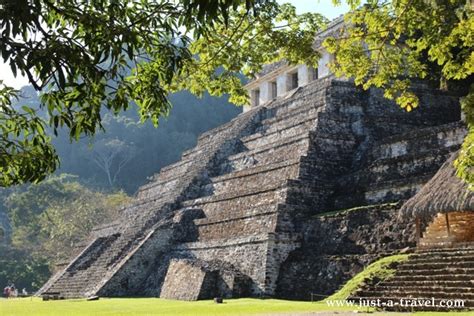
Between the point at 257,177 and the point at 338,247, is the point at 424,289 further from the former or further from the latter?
the point at 257,177

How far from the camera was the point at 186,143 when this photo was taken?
167ft

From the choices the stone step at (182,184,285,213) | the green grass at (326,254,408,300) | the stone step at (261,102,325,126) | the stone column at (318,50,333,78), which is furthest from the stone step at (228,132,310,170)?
the green grass at (326,254,408,300)

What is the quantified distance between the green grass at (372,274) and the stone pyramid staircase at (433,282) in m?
0.17

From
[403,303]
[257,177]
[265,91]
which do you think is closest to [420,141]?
[257,177]

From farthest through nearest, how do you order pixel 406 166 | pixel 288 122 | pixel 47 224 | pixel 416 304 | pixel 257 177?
1. pixel 47 224
2. pixel 288 122
3. pixel 257 177
4. pixel 406 166
5. pixel 416 304

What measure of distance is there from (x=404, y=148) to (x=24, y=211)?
93.1 feet

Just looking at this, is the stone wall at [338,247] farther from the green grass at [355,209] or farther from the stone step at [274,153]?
the stone step at [274,153]

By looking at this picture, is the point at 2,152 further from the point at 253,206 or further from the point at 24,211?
the point at 24,211

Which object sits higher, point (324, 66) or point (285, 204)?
point (324, 66)

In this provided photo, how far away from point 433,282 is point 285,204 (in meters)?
4.97

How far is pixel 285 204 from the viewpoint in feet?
45.2

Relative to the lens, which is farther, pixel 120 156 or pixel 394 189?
pixel 120 156

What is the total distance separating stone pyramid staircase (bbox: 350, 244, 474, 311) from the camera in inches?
339

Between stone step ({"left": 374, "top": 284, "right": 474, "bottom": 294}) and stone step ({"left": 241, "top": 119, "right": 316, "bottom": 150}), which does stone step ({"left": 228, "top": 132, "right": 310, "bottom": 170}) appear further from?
stone step ({"left": 374, "top": 284, "right": 474, "bottom": 294})
